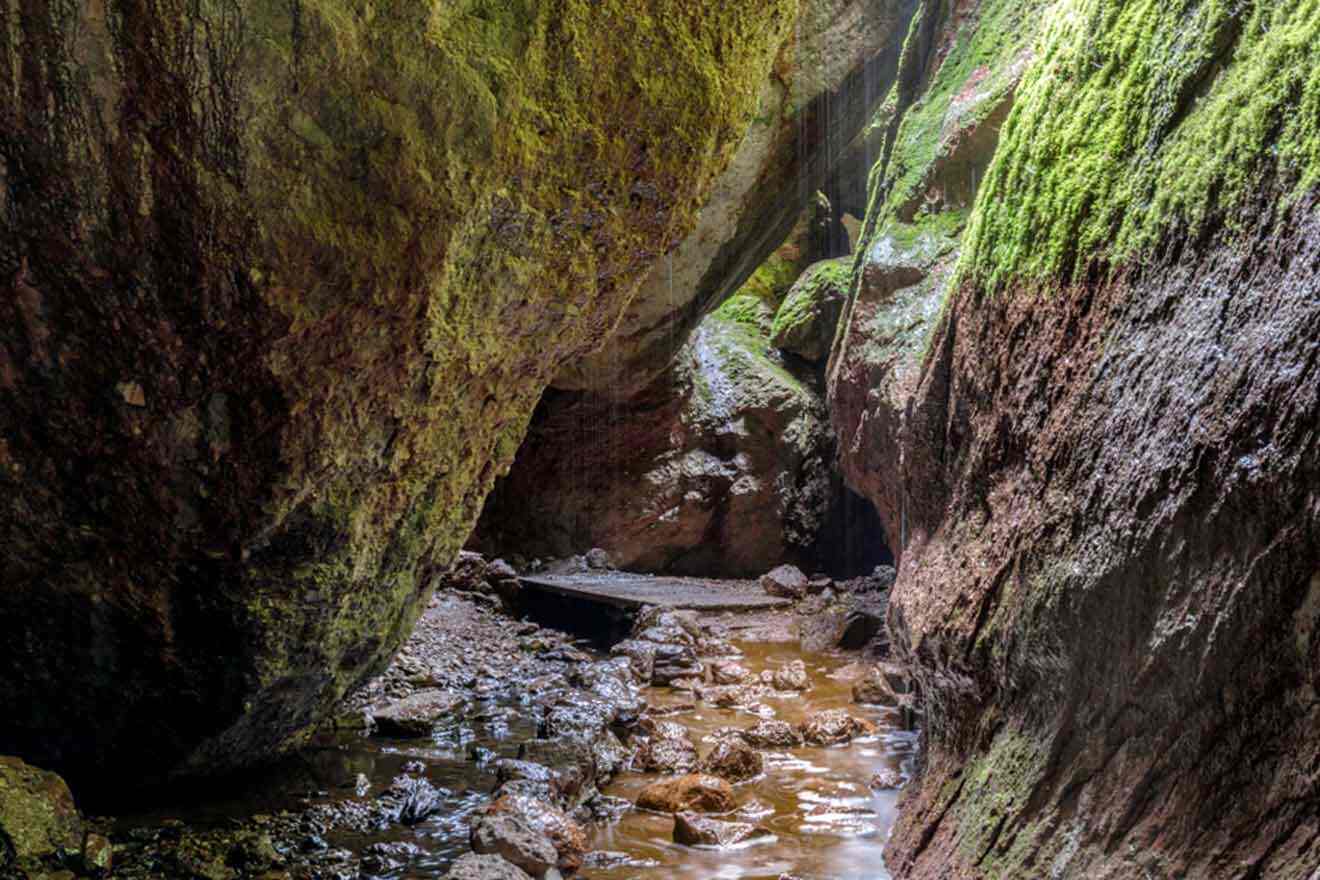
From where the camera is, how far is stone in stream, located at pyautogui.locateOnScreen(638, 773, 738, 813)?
4.37 m

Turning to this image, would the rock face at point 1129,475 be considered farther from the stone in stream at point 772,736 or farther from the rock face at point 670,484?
the rock face at point 670,484

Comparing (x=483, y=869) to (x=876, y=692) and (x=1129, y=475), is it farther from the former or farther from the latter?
(x=876, y=692)

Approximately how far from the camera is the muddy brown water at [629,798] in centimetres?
366

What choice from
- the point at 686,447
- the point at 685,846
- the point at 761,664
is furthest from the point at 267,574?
the point at 686,447

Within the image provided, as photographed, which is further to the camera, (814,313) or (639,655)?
(814,313)

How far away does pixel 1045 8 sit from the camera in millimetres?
5645

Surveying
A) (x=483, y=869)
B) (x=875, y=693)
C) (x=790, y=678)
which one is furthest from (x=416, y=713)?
(x=875, y=693)

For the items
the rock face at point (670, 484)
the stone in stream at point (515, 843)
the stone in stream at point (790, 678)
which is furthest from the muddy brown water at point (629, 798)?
the rock face at point (670, 484)

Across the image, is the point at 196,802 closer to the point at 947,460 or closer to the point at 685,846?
the point at 685,846

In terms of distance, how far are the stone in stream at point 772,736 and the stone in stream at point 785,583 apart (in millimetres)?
4406

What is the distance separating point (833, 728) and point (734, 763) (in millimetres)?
933

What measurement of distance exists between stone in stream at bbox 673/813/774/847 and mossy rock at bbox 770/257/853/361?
8.52 meters

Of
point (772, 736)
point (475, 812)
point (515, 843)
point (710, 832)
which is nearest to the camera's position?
point (515, 843)

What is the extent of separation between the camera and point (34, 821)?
274 cm
